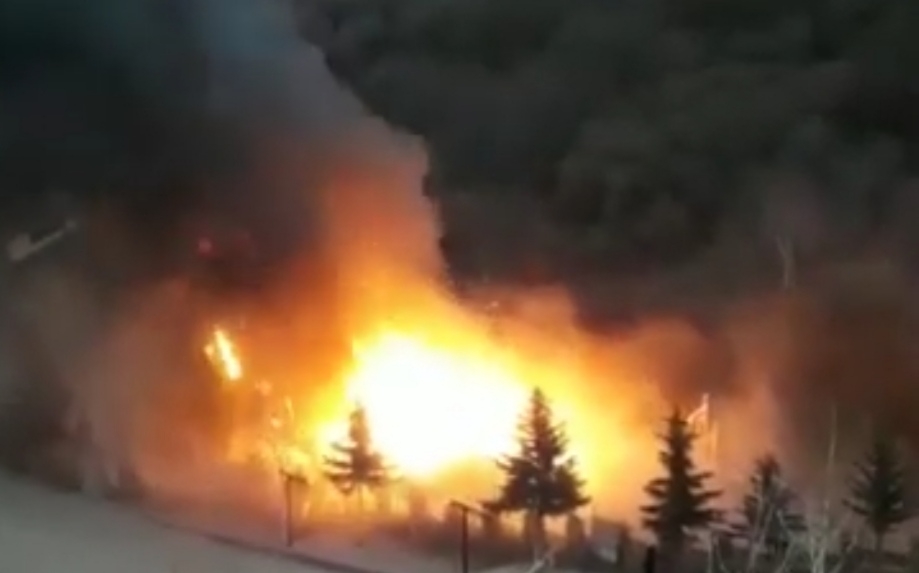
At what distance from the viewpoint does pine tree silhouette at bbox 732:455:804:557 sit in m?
6.92

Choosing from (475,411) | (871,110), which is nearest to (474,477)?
(475,411)

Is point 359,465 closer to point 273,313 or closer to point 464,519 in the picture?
point 464,519

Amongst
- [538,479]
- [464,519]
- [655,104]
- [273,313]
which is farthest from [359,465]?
[655,104]

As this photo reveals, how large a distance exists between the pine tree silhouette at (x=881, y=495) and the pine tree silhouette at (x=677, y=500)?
1.55 feet

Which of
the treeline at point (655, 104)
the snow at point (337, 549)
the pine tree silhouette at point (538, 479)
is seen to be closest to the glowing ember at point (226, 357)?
the snow at point (337, 549)

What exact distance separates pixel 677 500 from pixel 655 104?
4.38ft

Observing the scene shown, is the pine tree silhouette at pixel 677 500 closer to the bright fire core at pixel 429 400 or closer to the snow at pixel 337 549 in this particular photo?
the bright fire core at pixel 429 400

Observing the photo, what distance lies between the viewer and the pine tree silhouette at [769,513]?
6.92 metres

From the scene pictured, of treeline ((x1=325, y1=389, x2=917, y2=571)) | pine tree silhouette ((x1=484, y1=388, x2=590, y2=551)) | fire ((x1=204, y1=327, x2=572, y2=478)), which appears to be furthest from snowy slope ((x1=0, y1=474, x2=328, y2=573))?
pine tree silhouette ((x1=484, y1=388, x2=590, y2=551))

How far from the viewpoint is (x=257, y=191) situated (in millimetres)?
8070

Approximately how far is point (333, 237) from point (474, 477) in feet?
3.46

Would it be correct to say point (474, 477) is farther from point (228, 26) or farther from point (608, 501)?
point (228, 26)

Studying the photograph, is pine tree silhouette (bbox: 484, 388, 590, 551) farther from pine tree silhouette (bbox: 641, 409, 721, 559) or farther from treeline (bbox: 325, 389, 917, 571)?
pine tree silhouette (bbox: 641, 409, 721, 559)

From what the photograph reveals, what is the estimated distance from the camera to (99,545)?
7789mm
